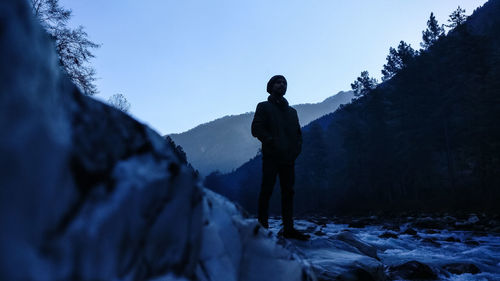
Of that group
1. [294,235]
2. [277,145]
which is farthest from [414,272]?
[277,145]

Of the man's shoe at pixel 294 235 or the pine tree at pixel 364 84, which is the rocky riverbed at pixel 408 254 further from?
the pine tree at pixel 364 84

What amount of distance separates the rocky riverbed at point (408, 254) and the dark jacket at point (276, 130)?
1060 millimetres

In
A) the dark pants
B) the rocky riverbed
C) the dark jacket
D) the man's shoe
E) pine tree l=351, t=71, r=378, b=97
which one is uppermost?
pine tree l=351, t=71, r=378, b=97

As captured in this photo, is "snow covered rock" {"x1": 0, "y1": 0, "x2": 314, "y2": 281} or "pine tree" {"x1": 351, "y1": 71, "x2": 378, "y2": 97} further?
"pine tree" {"x1": 351, "y1": 71, "x2": 378, "y2": 97}

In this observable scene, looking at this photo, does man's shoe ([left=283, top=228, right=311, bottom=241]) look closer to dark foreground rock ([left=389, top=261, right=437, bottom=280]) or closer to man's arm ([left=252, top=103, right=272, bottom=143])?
man's arm ([left=252, top=103, right=272, bottom=143])

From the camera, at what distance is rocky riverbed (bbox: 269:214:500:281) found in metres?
3.34

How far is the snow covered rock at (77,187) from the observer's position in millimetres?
A: 668

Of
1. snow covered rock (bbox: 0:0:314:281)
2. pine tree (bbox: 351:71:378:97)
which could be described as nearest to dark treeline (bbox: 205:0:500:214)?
pine tree (bbox: 351:71:378:97)

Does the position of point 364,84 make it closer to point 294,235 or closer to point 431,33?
point 431,33

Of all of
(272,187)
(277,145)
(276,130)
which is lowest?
(272,187)

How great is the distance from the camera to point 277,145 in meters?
4.14

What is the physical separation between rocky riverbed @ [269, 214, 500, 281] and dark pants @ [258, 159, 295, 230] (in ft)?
1.39

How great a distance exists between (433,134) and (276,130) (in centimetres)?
2781

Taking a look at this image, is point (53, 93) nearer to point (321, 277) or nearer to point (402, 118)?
point (321, 277)
